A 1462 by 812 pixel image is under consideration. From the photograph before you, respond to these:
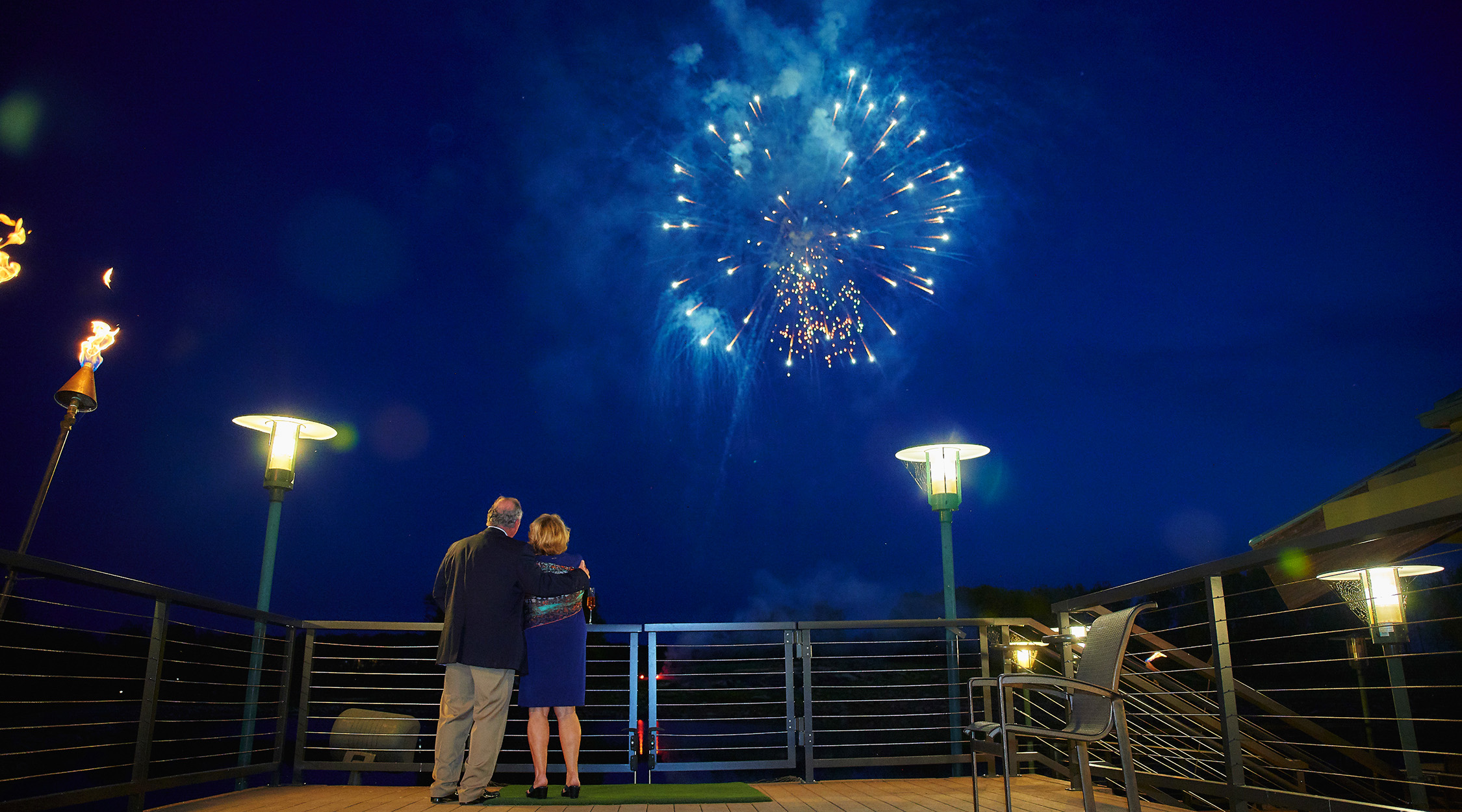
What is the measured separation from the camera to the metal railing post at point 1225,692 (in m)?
2.77

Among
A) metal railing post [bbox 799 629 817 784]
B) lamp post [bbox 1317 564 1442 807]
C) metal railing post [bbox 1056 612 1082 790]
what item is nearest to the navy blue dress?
metal railing post [bbox 799 629 817 784]

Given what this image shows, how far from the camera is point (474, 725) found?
12.7 feet

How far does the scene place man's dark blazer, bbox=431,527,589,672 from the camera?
377 centimetres

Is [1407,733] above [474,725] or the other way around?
the other way around

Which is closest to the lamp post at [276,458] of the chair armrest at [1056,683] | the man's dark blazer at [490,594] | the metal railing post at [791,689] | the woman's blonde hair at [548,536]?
the man's dark blazer at [490,594]

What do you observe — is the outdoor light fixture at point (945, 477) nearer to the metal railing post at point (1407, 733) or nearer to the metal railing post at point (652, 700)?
the metal railing post at point (652, 700)

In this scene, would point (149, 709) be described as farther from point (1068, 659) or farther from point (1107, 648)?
point (1068, 659)

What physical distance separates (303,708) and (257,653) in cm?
56

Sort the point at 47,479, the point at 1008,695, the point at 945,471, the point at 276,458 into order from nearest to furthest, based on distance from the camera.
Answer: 1. the point at 47,479
2. the point at 1008,695
3. the point at 276,458
4. the point at 945,471

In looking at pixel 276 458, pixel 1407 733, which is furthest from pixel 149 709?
pixel 1407 733

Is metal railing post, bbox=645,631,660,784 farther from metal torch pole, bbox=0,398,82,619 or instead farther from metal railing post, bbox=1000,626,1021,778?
metal torch pole, bbox=0,398,82,619

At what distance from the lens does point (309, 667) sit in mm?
4953

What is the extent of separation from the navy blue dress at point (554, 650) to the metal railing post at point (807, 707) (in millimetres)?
1560

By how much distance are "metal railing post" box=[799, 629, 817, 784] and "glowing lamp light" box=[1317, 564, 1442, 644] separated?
8.64ft
